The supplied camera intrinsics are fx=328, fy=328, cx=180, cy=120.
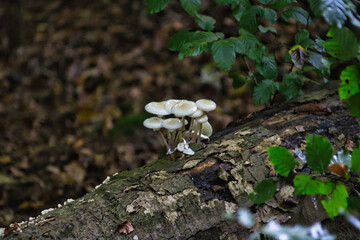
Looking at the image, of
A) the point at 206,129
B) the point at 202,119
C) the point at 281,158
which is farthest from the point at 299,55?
the point at 281,158

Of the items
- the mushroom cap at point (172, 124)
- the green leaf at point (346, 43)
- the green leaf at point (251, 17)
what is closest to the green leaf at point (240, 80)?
the green leaf at point (251, 17)

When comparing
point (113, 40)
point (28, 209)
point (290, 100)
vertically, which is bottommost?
point (28, 209)

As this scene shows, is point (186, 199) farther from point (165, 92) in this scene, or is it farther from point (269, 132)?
point (165, 92)

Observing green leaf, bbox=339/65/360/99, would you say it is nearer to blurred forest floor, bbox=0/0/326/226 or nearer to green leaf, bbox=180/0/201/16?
green leaf, bbox=180/0/201/16

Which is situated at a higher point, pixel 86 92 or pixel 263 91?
pixel 263 91

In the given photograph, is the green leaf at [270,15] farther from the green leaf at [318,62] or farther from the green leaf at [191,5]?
the green leaf at [191,5]

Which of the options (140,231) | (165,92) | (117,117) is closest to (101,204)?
(140,231)

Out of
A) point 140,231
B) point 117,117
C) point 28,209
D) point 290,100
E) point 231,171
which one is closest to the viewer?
point 140,231

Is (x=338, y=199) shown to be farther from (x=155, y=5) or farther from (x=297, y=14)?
(x=297, y=14)
